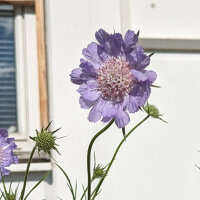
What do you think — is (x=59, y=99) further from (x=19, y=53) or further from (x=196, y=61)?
(x=196, y=61)

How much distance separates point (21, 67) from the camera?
3320 millimetres

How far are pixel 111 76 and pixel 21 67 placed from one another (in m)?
2.25

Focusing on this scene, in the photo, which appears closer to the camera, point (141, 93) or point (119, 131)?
point (141, 93)

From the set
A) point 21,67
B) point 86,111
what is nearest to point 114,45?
point 86,111

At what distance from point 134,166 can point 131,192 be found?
0.42 feet

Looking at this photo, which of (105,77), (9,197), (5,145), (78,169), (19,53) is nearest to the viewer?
(105,77)

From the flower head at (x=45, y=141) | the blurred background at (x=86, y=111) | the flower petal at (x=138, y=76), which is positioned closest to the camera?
the flower petal at (x=138, y=76)

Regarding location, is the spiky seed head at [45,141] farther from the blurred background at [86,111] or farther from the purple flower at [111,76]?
the blurred background at [86,111]

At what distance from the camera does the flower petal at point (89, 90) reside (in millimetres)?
1073

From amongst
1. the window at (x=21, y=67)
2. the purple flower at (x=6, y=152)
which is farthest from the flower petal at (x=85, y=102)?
the window at (x=21, y=67)

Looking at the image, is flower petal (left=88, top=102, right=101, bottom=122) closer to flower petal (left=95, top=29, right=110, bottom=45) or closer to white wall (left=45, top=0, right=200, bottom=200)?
flower petal (left=95, top=29, right=110, bottom=45)

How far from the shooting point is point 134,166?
3.18 meters

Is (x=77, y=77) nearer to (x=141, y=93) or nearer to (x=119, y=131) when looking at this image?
(x=141, y=93)

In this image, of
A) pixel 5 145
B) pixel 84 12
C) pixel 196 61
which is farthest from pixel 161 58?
pixel 5 145
